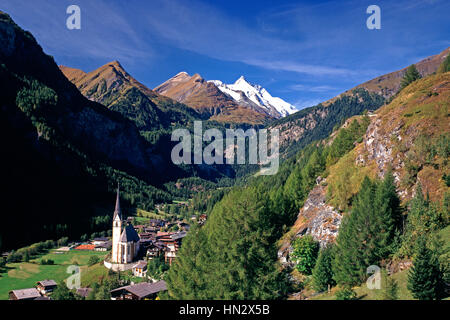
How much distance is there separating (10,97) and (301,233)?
20212 cm

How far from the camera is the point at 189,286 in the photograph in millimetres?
27609

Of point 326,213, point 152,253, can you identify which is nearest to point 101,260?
point 152,253

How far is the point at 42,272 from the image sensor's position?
76.6m

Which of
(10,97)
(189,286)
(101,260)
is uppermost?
(10,97)

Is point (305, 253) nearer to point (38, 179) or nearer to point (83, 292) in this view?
point (83, 292)

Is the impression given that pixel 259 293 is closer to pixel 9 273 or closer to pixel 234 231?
pixel 234 231

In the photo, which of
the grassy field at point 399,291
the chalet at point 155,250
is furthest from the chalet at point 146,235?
the grassy field at point 399,291

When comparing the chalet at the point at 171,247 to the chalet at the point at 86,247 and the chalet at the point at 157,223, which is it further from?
the chalet at the point at 157,223

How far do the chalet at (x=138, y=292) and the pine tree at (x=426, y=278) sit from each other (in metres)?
42.0

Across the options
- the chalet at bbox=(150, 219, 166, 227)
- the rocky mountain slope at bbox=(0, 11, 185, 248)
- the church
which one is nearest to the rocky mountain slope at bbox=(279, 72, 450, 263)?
the church

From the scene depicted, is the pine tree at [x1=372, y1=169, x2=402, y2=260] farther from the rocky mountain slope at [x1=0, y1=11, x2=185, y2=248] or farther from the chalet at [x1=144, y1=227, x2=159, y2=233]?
the rocky mountain slope at [x1=0, y1=11, x2=185, y2=248]

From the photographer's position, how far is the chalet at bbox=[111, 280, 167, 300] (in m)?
52.8
